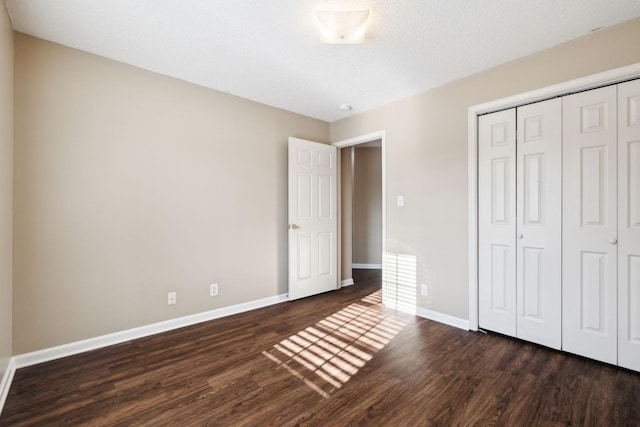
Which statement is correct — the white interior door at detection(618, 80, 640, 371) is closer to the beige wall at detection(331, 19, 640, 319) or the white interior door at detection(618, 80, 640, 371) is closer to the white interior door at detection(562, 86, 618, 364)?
the white interior door at detection(562, 86, 618, 364)

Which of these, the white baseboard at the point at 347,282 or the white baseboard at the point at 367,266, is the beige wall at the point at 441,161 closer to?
the white baseboard at the point at 347,282

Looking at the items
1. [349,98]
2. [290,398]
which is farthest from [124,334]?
[349,98]

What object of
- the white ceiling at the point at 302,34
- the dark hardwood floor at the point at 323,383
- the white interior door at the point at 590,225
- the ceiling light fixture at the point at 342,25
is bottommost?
the dark hardwood floor at the point at 323,383

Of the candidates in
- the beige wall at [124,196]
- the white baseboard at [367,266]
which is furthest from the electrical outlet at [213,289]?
the white baseboard at [367,266]

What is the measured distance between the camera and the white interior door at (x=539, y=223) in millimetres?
2354

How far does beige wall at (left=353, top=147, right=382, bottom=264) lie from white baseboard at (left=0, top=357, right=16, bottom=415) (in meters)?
4.96

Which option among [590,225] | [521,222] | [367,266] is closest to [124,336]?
[521,222]

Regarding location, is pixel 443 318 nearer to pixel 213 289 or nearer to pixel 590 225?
pixel 590 225

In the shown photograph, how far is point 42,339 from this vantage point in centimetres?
222

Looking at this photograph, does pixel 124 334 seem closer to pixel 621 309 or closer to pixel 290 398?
pixel 290 398

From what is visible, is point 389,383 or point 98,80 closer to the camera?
point 389,383

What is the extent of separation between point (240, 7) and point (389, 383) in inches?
106

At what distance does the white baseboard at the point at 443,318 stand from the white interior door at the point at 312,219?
4.49 feet

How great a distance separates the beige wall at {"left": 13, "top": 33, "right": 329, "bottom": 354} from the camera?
220cm
